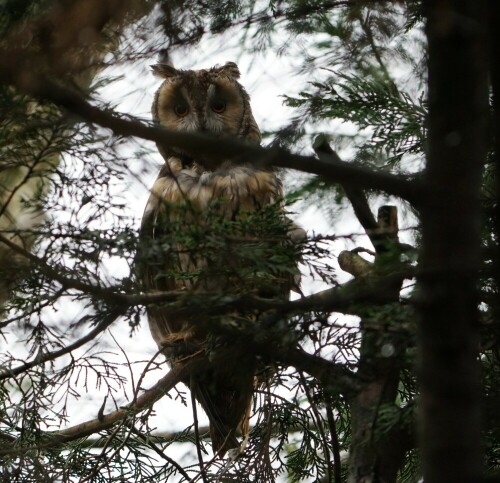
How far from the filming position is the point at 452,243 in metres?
1.44

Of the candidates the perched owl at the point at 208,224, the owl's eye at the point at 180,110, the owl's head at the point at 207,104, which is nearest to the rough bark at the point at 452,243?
the perched owl at the point at 208,224

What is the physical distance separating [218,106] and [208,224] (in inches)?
123

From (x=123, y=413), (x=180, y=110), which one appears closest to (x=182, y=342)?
(x=123, y=413)

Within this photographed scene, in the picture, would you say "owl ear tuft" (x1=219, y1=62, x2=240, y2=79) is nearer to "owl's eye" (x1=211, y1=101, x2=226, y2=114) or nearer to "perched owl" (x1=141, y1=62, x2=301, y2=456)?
"perched owl" (x1=141, y1=62, x2=301, y2=456)

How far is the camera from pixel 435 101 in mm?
1515

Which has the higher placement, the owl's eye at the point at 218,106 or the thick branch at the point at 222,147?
the owl's eye at the point at 218,106

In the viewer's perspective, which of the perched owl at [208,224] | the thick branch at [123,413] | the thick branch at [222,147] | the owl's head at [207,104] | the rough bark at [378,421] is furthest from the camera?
the owl's head at [207,104]

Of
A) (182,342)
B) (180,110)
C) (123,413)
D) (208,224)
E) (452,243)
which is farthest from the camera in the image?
(180,110)

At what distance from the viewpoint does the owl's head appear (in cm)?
496

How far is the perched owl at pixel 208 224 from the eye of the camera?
2.14 metres

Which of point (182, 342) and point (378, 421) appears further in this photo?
point (182, 342)

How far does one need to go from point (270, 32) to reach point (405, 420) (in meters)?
1.13

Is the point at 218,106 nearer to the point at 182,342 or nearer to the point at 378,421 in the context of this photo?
the point at 182,342

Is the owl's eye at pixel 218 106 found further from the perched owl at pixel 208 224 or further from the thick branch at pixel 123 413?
the thick branch at pixel 123 413
